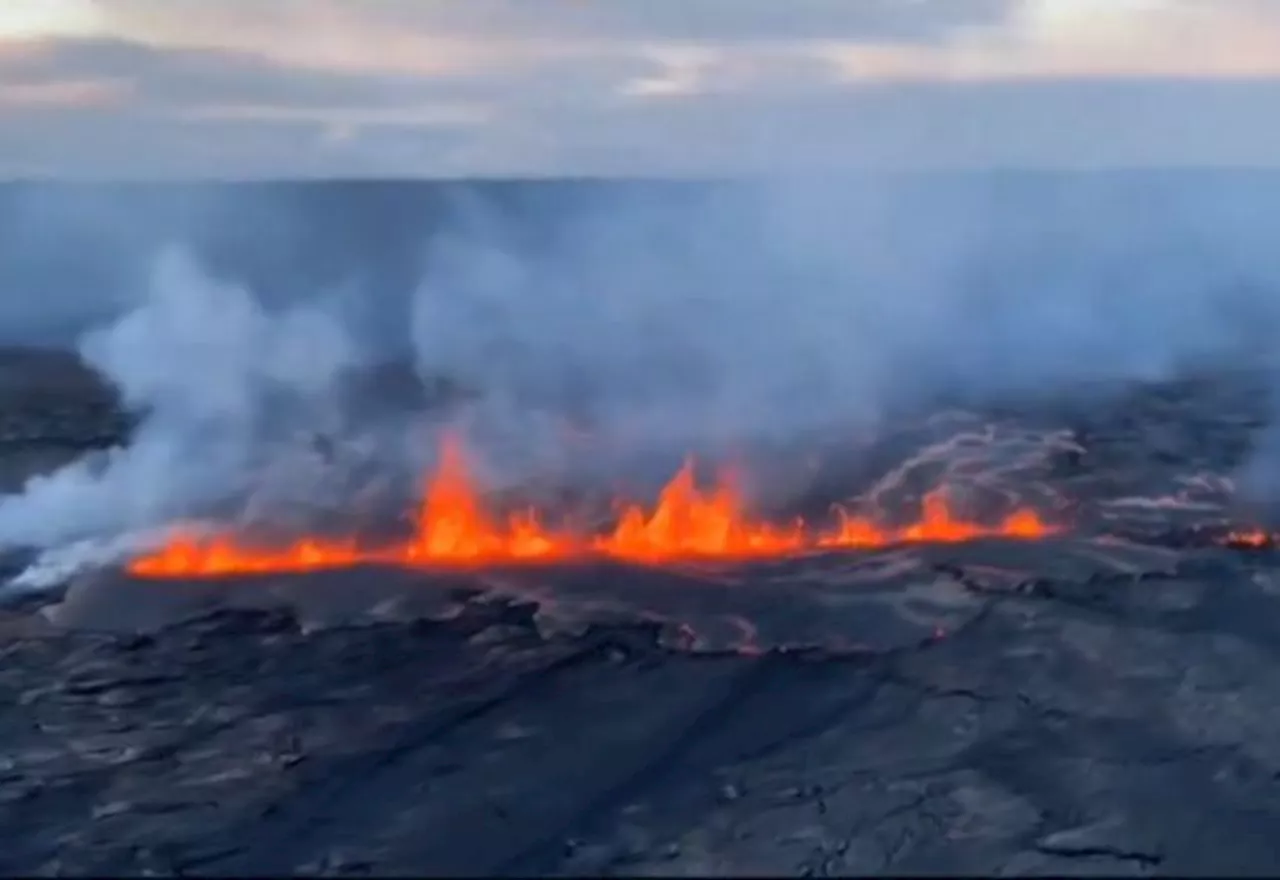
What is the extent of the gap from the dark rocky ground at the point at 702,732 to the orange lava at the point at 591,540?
1139mm

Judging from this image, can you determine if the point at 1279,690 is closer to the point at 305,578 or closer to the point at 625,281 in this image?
the point at 305,578

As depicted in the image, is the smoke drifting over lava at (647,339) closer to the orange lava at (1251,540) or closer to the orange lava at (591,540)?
the orange lava at (591,540)

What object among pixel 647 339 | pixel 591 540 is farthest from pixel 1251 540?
pixel 647 339

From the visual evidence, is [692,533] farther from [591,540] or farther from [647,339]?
[647,339]

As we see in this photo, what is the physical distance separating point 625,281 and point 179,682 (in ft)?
190

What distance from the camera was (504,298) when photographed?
6800 cm

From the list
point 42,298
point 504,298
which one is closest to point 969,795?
point 504,298

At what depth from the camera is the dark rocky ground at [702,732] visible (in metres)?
14.0

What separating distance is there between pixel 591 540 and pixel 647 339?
106 feet

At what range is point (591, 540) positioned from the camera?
2361 cm

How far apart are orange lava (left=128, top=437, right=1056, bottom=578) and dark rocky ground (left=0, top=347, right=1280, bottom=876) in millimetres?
1139

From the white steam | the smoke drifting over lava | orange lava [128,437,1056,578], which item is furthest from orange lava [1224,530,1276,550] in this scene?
the white steam

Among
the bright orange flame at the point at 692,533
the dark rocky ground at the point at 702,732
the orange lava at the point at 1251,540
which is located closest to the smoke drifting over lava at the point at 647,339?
the bright orange flame at the point at 692,533

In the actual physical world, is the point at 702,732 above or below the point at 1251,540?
below
